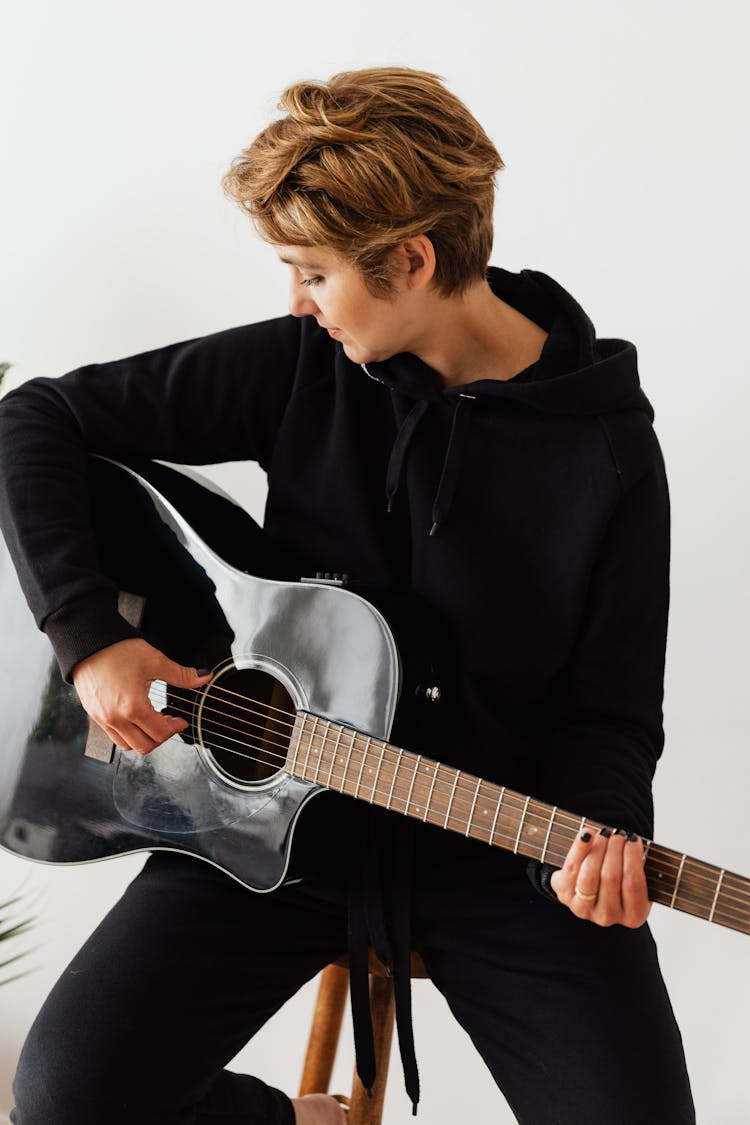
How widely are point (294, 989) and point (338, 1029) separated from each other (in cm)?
32

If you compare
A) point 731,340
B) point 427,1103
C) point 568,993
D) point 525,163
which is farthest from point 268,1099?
point 525,163

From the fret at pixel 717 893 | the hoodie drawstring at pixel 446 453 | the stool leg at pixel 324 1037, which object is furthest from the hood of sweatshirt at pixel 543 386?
the stool leg at pixel 324 1037

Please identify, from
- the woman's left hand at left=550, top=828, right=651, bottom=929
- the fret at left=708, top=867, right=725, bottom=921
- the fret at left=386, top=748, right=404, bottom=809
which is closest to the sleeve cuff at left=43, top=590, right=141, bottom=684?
the fret at left=386, top=748, right=404, bottom=809

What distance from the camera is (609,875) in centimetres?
108

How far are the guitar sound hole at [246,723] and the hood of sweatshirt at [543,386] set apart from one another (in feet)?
0.85

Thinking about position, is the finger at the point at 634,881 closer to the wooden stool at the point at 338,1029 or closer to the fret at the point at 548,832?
the fret at the point at 548,832

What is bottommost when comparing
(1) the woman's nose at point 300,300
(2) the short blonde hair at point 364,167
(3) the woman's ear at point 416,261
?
(1) the woman's nose at point 300,300

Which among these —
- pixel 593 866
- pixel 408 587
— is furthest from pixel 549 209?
pixel 593 866

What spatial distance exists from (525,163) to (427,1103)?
5.18 feet

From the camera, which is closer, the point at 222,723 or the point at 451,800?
the point at 451,800

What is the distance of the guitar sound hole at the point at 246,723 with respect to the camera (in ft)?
4.10

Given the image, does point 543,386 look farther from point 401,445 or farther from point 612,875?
point 612,875

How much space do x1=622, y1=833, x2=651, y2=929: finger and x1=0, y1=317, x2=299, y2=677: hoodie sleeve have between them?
0.62 m

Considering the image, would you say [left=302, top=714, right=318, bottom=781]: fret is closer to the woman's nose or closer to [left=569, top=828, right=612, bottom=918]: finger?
[left=569, top=828, right=612, bottom=918]: finger
